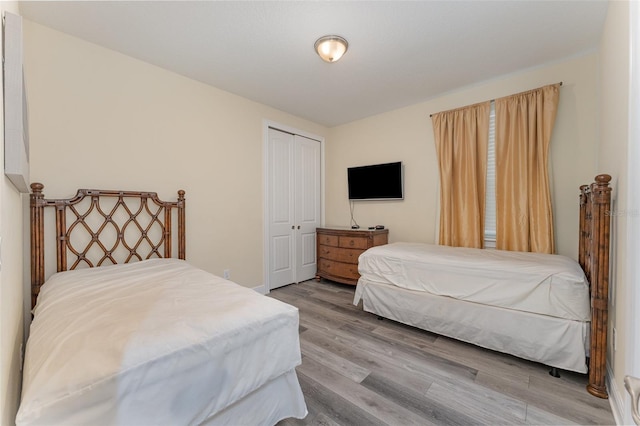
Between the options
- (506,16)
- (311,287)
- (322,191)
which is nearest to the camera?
(506,16)

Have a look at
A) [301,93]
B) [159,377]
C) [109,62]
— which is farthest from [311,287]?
[109,62]

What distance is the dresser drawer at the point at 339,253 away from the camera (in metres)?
3.62

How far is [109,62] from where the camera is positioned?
2.28 metres

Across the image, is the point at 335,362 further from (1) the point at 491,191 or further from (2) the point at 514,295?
(1) the point at 491,191

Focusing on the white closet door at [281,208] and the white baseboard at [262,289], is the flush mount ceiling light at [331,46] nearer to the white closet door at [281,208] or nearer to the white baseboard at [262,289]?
the white closet door at [281,208]

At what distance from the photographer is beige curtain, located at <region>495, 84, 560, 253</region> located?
101 inches

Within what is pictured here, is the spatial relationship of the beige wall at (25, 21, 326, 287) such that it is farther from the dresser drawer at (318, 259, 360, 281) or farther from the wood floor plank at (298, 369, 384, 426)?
the wood floor plank at (298, 369, 384, 426)

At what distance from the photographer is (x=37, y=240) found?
188cm

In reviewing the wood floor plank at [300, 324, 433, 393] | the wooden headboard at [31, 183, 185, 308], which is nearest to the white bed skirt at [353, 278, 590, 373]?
the wood floor plank at [300, 324, 433, 393]

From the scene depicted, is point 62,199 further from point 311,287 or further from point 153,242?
point 311,287

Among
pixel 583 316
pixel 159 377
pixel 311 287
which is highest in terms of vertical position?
pixel 159 377

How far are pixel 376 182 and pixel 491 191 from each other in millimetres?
1459

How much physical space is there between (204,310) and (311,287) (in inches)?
106

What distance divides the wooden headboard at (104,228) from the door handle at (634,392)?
9.57ft
